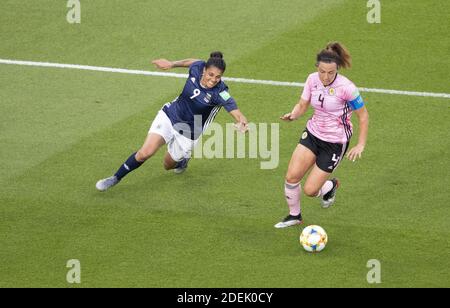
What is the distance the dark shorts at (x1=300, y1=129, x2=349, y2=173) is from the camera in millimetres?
13383

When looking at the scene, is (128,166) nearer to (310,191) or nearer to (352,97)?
(310,191)

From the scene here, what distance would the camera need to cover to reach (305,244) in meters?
12.8

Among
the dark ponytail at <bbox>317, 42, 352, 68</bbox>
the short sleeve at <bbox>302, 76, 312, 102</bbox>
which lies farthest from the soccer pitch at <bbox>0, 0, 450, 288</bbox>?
the dark ponytail at <bbox>317, 42, 352, 68</bbox>

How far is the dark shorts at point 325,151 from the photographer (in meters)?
13.4

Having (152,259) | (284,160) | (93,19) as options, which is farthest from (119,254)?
(93,19)

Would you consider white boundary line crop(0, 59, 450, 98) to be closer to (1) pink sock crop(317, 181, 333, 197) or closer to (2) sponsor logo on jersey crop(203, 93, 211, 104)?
(2) sponsor logo on jersey crop(203, 93, 211, 104)

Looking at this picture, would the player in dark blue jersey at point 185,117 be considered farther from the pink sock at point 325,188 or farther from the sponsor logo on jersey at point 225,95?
the pink sock at point 325,188

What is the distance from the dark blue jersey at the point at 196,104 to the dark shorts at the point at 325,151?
138 cm

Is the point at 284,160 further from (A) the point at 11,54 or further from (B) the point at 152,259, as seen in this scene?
(A) the point at 11,54

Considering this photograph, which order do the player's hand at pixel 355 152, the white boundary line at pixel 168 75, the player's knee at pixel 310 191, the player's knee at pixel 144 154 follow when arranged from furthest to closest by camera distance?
the white boundary line at pixel 168 75 → the player's knee at pixel 144 154 → the player's knee at pixel 310 191 → the player's hand at pixel 355 152

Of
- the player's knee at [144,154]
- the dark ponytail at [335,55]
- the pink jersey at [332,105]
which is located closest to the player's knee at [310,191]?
the pink jersey at [332,105]

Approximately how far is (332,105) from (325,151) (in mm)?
649

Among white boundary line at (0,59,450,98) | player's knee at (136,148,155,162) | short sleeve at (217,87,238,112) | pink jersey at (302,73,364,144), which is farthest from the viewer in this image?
white boundary line at (0,59,450,98)

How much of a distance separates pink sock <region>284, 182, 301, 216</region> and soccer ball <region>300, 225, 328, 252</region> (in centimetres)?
64
